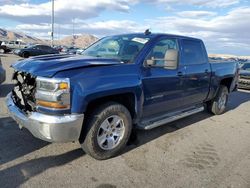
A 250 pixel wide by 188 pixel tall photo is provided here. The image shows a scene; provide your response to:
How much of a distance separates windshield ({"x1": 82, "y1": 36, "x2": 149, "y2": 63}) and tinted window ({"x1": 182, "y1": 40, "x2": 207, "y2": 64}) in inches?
43.5

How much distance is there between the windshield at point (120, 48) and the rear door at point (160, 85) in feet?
0.85

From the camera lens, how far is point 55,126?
3.29 m

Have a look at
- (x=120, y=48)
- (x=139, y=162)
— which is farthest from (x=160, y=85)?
(x=139, y=162)

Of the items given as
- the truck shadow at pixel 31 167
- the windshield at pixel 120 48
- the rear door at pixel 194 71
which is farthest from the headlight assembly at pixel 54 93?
the rear door at pixel 194 71

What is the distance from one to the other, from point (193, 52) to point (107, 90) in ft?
9.22

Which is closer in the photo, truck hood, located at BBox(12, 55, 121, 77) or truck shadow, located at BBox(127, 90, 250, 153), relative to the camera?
truck hood, located at BBox(12, 55, 121, 77)

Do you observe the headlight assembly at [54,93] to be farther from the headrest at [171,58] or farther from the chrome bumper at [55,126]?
the headrest at [171,58]

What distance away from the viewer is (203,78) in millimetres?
5879

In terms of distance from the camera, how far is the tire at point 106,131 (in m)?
3.67

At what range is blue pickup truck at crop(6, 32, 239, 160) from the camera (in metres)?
3.36

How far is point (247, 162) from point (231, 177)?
0.73 m


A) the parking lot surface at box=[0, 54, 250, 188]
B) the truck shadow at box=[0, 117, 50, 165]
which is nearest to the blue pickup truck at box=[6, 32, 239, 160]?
the parking lot surface at box=[0, 54, 250, 188]

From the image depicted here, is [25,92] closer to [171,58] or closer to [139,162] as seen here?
[139,162]

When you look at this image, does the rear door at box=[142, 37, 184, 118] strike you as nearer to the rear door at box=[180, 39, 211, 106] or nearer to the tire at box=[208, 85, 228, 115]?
the rear door at box=[180, 39, 211, 106]
